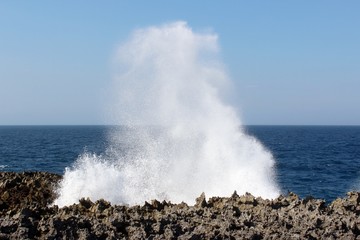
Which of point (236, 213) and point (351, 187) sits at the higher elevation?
point (236, 213)

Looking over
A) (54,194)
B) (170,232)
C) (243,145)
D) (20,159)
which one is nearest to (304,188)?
(243,145)

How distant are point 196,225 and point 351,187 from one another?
2927 cm

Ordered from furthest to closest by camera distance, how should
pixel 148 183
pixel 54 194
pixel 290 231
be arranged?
pixel 148 183 < pixel 54 194 < pixel 290 231

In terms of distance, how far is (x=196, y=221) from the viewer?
13.2 m

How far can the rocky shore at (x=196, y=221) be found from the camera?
11773 mm

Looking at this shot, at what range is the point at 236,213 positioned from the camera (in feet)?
46.2

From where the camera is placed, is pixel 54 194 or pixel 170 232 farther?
pixel 54 194

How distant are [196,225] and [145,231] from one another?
1578 millimetres

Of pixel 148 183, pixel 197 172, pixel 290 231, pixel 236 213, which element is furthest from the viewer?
pixel 197 172

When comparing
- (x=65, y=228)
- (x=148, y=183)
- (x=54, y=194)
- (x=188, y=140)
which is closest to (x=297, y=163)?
(x=188, y=140)

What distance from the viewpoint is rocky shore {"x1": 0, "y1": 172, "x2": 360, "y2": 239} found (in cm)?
1177

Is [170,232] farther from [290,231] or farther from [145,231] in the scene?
[290,231]

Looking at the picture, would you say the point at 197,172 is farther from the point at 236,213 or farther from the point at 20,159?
the point at 20,159

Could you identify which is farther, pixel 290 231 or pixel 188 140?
pixel 188 140
